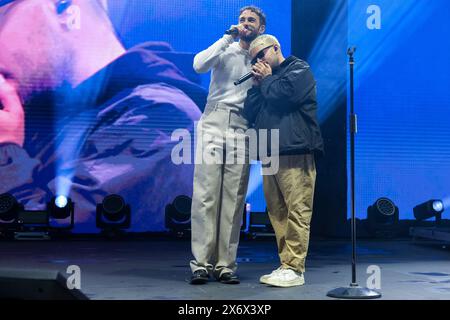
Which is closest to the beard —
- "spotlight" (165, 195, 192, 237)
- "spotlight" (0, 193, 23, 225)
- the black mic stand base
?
the black mic stand base

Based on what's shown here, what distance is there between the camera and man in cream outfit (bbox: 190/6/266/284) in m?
3.18

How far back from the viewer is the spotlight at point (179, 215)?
22.4 feet

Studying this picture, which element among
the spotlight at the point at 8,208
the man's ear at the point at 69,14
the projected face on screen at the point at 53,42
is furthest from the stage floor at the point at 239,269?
the man's ear at the point at 69,14

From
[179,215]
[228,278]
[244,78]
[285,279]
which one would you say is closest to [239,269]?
[228,278]

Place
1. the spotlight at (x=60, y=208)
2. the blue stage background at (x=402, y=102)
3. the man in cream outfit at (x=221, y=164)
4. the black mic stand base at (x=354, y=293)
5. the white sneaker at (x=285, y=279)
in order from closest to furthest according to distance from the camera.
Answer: the black mic stand base at (x=354, y=293) < the white sneaker at (x=285, y=279) < the man in cream outfit at (x=221, y=164) < the spotlight at (x=60, y=208) < the blue stage background at (x=402, y=102)

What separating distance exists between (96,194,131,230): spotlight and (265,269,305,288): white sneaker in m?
3.98

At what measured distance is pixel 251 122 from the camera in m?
3.29

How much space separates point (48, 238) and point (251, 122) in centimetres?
397

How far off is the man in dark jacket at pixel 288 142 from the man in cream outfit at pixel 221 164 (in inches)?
4.3

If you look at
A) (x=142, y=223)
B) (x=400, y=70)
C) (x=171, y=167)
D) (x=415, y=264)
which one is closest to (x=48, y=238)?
(x=142, y=223)

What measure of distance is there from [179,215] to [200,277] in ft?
12.5

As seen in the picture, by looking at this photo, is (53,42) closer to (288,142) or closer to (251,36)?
(251,36)

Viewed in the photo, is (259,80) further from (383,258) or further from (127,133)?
(127,133)

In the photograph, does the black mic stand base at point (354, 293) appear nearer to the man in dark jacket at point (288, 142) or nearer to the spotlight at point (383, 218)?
the man in dark jacket at point (288, 142)
